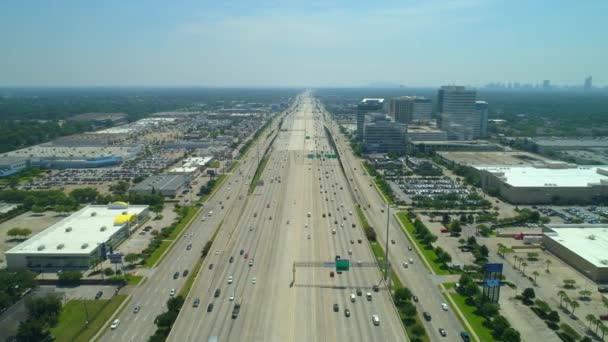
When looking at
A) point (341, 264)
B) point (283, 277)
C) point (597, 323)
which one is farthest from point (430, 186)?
point (597, 323)

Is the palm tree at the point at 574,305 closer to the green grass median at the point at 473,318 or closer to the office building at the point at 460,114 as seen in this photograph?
the green grass median at the point at 473,318

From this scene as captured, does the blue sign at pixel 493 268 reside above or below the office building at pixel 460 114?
below

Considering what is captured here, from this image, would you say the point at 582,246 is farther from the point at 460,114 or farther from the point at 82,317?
the point at 460,114

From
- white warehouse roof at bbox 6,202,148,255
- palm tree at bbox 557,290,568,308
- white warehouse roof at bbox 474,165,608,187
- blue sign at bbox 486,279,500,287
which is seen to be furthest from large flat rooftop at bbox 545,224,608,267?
white warehouse roof at bbox 6,202,148,255

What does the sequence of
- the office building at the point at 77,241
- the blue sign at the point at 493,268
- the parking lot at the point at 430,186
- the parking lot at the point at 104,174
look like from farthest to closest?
the parking lot at the point at 104,174, the parking lot at the point at 430,186, the office building at the point at 77,241, the blue sign at the point at 493,268

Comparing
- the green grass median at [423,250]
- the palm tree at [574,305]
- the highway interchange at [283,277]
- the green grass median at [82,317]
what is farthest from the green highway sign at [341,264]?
the green grass median at [82,317]
